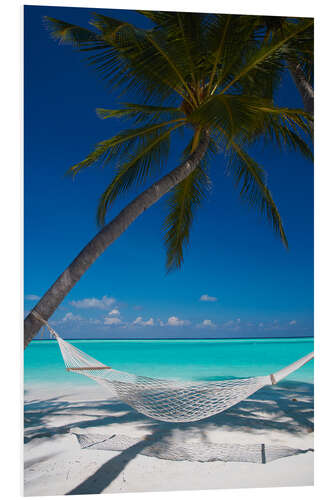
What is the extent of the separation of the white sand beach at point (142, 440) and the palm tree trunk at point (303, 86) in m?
1.94

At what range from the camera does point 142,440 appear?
2836 millimetres

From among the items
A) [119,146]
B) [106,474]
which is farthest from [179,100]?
[106,474]

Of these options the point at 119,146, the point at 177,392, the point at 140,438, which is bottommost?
the point at 140,438

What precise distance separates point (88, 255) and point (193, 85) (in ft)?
3.75

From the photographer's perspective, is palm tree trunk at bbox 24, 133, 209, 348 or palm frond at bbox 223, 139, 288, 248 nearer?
palm tree trunk at bbox 24, 133, 209, 348

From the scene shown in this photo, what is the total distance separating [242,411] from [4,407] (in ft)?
Answer: 6.97

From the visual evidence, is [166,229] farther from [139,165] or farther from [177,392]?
[177,392]

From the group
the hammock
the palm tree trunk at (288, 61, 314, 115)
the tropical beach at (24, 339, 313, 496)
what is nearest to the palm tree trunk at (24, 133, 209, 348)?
the hammock

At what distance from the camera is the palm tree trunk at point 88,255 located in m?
1.75

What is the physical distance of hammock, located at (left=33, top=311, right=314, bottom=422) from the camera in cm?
198

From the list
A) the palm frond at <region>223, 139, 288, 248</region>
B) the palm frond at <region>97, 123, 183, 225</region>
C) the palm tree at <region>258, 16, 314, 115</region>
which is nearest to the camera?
the palm tree at <region>258, 16, 314, 115</region>

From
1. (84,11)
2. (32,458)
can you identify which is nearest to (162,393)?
(32,458)

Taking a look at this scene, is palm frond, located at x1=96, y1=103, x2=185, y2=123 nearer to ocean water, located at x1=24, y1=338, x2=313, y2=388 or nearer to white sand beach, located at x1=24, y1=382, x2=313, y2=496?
white sand beach, located at x1=24, y1=382, x2=313, y2=496
